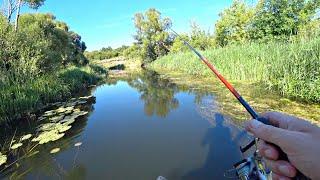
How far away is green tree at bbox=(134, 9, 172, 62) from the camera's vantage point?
4048 cm

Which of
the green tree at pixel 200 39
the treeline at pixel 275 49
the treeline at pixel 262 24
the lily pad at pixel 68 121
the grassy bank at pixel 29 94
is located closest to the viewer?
the treeline at pixel 275 49

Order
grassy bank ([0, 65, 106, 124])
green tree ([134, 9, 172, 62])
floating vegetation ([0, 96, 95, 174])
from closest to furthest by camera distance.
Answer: floating vegetation ([0, 96, 95, 174]) → grassy bank ([0, 65, 106, 124]) → green tree ([134, 9, 172, 62])

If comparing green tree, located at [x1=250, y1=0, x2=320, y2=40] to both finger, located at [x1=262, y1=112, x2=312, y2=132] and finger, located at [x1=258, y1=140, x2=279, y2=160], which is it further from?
finger, located at [x1=258, y1=140, x2=279, y2=160]

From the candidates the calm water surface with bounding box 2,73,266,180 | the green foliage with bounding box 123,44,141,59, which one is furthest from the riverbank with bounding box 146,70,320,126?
the green foliage with bounding box 123,44,141,59

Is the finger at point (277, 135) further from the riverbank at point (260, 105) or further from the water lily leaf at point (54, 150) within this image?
the water lily leaf at point (54, 150)

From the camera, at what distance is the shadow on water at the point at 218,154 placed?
14.8 feet

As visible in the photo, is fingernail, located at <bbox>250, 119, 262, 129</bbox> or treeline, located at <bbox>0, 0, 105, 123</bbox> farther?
treeline, located at <bbox>0, 0, 105, 123</bbox>

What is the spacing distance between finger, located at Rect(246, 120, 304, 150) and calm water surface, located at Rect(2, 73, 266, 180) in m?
3.63

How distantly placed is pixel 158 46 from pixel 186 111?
33694mm

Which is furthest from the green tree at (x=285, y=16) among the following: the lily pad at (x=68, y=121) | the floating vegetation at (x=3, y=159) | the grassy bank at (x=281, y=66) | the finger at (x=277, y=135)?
the finger at (x=277, y=135)

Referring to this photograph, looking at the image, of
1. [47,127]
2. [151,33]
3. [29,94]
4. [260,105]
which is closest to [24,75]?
[29,94]

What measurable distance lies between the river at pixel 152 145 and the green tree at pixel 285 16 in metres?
4.95

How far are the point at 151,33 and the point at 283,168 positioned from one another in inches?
1657

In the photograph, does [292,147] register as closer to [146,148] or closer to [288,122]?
[288,122]
